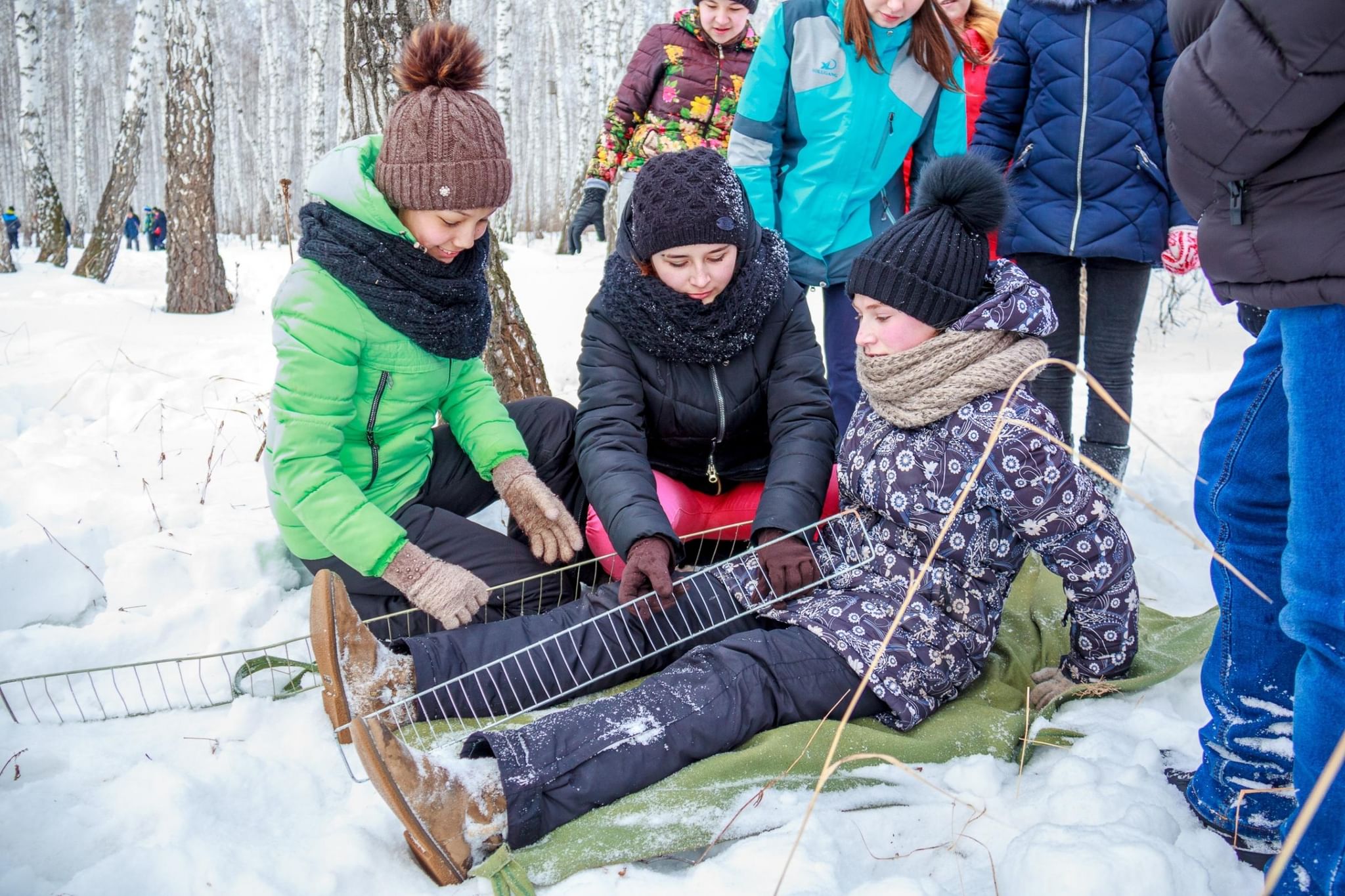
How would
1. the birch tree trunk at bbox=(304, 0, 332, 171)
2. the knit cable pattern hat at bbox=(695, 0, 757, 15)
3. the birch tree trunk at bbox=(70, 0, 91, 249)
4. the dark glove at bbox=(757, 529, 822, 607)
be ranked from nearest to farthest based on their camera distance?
the dark glove at bbox=(757, 529, 822, 607)
the knit cable pattern hat at bbox=(695, 0, 757, 15)
the birch tree trunk at bbox=(304, 0, 332, 171)
the birch tree trunk at bbox=(70, 0, 91, 249)

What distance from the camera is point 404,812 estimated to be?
4.70 feet

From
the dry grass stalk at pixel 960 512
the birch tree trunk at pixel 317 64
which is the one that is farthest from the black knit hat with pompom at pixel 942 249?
the birch tree trunk at pixel 317 64

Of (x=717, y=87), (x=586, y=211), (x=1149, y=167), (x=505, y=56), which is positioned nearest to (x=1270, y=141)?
(x=1149, y=167)

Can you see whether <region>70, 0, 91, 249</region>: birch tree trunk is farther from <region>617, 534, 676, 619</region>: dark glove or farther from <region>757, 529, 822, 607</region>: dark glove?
<region>757, 529, 822, 607</region>: dark glove

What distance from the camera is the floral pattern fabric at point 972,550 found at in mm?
1826

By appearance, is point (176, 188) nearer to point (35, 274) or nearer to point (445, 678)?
point (35, 274)

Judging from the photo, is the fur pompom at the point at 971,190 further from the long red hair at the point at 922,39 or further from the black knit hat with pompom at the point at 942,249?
the long red hair at the point at 922,39

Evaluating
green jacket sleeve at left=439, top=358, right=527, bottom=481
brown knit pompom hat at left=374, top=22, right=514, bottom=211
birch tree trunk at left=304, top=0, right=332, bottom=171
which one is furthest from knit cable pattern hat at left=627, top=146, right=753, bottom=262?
birch tree trunk at left=304, top=0, right=332, bottom=171

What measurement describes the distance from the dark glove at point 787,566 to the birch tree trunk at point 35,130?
35.1 ft

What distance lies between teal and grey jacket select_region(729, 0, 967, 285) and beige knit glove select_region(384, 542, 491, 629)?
157 cm

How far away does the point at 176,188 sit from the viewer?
6.71 metres

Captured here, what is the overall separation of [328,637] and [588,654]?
61cm

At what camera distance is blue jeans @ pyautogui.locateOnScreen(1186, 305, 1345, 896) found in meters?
1.15

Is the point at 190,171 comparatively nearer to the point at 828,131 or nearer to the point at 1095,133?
the point at 828,131
